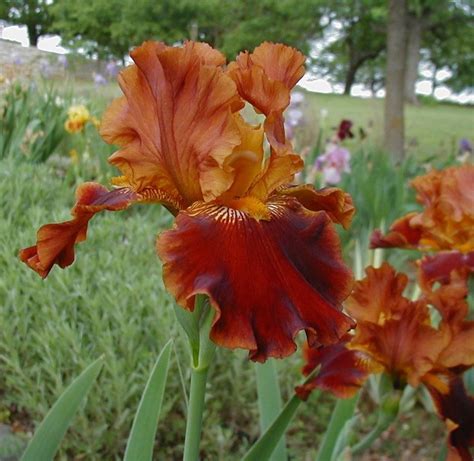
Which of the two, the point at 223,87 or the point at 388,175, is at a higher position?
the point at 223,87

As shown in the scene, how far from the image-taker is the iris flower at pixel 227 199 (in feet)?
2.44

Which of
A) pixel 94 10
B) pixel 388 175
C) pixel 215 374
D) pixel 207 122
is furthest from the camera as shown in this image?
pixel 94 10

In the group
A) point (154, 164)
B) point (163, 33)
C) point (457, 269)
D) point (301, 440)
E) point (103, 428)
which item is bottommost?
point (301, 440)

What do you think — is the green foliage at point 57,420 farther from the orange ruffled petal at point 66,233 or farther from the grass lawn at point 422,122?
the grass lawn at point 422,122

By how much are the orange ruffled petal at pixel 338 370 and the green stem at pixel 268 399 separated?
0.31ft

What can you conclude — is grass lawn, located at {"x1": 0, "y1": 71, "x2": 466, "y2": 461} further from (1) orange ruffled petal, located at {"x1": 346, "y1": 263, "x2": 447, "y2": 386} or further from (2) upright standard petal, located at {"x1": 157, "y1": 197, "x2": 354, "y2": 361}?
(2) upright standard petal, located at {"x1": 157, "y1": 197, "x2": 354, "y2": 361}

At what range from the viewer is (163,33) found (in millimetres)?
24625

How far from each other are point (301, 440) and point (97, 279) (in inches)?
37.6

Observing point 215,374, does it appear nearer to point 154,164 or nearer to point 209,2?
point 154,164

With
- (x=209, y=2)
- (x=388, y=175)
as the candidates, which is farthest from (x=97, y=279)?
(x=209, y=2)

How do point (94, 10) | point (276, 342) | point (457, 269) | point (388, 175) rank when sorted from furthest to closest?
point (94, 10) → point (388, 175) → point (457, 269) → point (276, 342)

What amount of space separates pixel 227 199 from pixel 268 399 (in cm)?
67

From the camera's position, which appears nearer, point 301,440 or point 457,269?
point 457,269

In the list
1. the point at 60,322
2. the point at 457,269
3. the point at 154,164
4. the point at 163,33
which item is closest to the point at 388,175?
the point at 60,322
